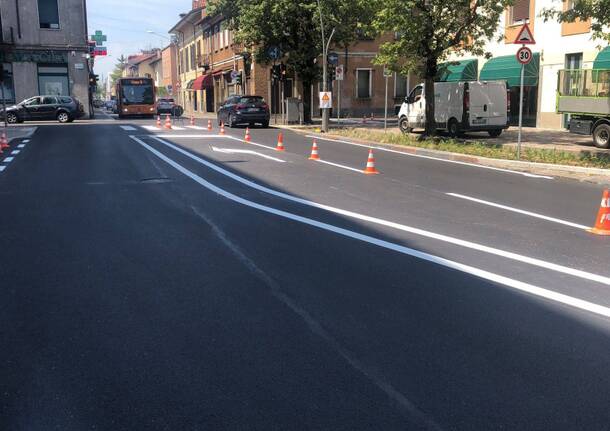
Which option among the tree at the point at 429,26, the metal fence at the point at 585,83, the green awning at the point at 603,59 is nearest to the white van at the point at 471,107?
the tree at the point at 429,26

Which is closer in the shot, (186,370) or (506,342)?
(186,370)

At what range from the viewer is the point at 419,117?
25547 millimetres

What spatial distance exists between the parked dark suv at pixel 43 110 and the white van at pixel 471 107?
2257cm

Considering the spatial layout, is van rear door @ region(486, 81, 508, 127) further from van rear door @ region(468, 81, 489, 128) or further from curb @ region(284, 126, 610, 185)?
curb @ region(284, 126, 610, 185)

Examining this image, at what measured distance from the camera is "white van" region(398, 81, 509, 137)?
75.6 ft

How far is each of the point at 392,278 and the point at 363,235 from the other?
1794 millimetres

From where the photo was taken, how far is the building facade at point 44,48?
136 ft

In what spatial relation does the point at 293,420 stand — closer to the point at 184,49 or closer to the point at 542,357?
the point at 542,357

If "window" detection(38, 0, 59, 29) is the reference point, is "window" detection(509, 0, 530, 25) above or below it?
below

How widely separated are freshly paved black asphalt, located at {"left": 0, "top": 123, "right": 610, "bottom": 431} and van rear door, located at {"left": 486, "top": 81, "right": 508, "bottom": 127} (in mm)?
16626

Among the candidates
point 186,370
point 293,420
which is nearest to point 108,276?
point 186,370

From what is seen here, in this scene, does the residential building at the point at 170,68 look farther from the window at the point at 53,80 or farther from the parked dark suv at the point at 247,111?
the parked dark suv at the point at 247,111

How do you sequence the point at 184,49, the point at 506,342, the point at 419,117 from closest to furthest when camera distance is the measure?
the point at 506,342 → the point at 419,117 → the point at 184,49

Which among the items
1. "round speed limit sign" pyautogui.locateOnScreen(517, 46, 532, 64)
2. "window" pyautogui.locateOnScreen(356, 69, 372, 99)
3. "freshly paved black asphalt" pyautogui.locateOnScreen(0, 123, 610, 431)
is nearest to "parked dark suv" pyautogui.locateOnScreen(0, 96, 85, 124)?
"window" pyautogui.locateOnScreen(356, 69, 372, 99)
